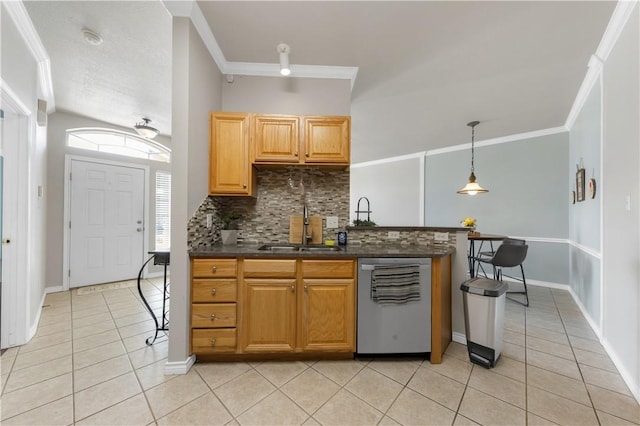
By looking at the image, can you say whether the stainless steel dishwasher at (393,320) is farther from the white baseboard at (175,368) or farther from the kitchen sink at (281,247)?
the white baseboard at (175,368)

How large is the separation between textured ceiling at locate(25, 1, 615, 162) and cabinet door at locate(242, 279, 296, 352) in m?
2.03

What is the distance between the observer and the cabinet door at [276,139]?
2.16m

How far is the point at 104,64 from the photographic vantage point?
240 centimetres

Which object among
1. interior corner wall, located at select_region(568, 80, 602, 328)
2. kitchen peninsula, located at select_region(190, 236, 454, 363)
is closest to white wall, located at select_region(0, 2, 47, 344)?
kitchen peninsula, located at select_region(190, 236, 454, 363)

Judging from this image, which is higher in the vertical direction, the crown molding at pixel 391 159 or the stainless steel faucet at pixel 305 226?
the crown molding at pixel 391 159

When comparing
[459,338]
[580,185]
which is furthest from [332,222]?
[580,185]

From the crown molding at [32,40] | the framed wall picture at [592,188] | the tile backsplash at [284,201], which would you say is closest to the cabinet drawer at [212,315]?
the tile backsplash at [284,201]

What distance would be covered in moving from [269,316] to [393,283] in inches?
39.2

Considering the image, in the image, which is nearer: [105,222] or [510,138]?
[105,222]

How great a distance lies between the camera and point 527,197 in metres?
4.26

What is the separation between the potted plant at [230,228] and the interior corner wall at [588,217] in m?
3.54

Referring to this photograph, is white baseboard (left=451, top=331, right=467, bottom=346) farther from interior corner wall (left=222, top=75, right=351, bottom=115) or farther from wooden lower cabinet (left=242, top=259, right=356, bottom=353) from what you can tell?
interior corner wall (left=222, top=75, right=351, bottom=115)

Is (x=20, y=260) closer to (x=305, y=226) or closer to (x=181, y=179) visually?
(x=181, y=179)

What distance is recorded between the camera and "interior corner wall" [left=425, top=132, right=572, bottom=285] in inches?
154
